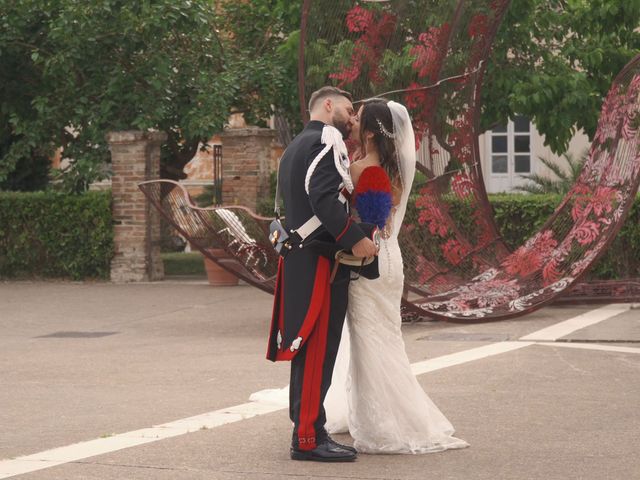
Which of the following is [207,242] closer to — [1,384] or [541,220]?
[1,384]

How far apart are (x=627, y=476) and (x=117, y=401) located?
3.79 metres

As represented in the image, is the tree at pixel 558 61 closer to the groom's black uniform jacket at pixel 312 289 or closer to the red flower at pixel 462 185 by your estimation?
the red flower at pixel 462 185

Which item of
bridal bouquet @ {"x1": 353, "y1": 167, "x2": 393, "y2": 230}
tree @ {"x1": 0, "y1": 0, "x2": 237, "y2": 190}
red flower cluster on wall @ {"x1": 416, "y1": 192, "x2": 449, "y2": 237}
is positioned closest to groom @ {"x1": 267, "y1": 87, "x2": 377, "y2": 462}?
bridal bouquet @ {"x1": 353, "y1": 167, "x2": 393, "y2": 230}

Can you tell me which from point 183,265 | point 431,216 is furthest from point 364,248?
point 183,265

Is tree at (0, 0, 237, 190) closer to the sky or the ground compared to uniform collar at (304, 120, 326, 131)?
closer to the sky

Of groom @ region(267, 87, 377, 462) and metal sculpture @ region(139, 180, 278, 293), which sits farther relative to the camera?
metal sculpture @ region(139, 180, 278, 293)

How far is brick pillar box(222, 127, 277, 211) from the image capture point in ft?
66.4

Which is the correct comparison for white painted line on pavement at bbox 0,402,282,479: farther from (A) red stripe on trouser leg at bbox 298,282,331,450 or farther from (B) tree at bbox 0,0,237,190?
(B) tree at bbox 0,0,237,190

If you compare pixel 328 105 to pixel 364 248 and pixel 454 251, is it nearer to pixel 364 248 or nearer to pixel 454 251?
pixel 364 248

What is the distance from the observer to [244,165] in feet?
66.7

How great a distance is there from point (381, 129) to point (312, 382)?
53.2 inches

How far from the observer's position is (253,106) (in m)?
20.9

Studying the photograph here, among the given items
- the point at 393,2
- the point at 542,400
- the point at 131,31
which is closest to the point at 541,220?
the point at 393,2

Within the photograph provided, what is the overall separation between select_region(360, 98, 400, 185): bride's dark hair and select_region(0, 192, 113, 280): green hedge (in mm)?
12897
